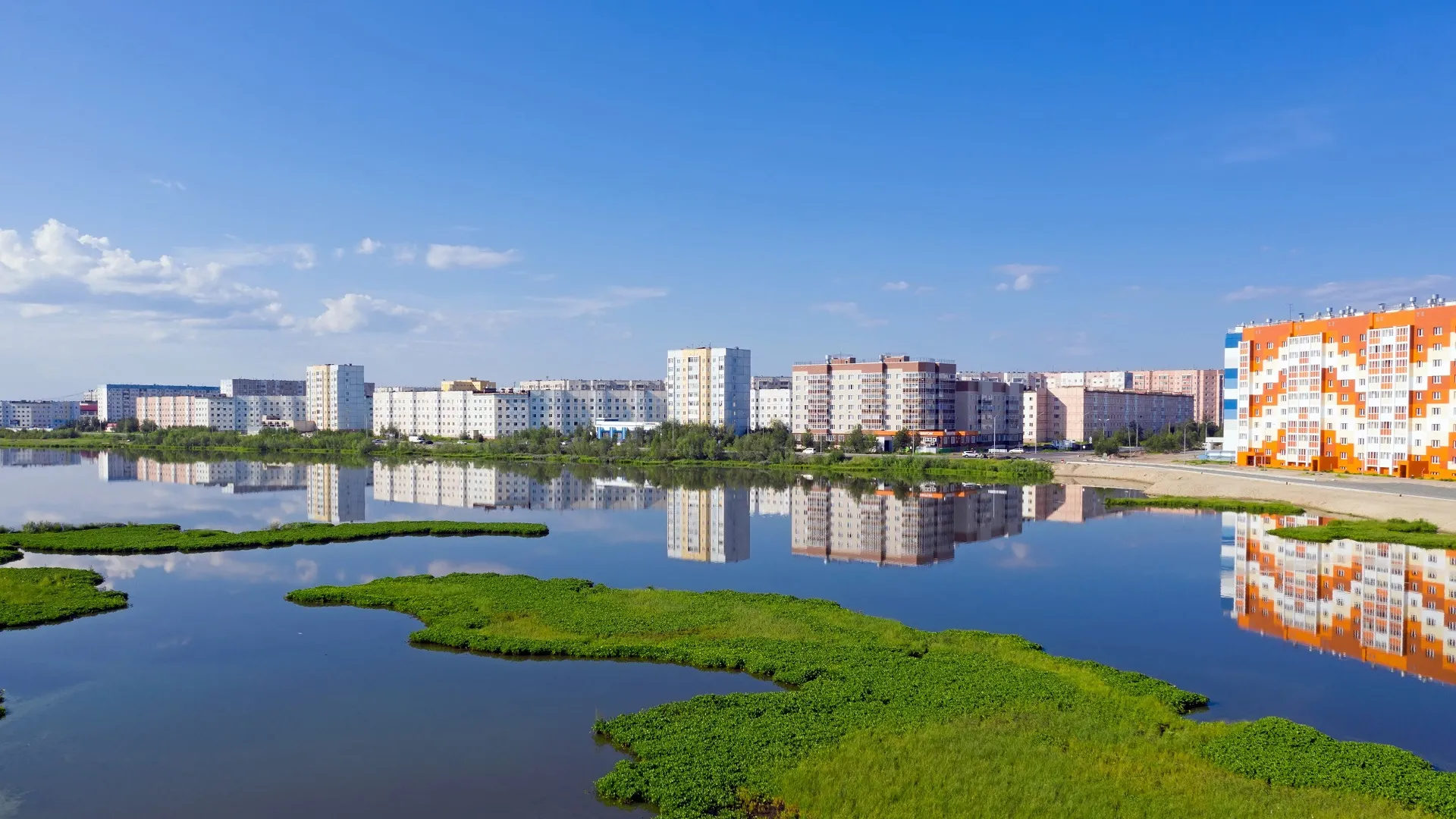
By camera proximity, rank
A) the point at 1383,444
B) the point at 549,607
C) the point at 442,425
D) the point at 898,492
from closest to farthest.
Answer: the point at 549,607 < the point at 1383,444 < the point at 898,492 < the point at 442,425

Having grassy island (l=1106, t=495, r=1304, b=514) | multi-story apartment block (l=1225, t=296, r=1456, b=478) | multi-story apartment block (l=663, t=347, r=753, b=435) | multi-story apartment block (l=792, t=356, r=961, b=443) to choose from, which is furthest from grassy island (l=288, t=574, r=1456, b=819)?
multi-story apartment block (l=663, t=347, r=753, b=435)

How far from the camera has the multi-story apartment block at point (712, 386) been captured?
9275 centimetres

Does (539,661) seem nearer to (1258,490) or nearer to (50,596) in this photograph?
(50,596)

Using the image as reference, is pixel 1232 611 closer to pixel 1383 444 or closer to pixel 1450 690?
pixel 1450 690

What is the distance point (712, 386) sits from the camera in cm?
9325

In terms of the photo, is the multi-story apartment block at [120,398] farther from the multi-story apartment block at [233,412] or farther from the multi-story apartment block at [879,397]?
the multi-story apartment block at [879,397]

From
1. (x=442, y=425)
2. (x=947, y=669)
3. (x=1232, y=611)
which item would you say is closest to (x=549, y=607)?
(x=947, y=669)

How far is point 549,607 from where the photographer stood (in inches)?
843

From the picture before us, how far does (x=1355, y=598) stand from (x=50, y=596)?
1292 inches

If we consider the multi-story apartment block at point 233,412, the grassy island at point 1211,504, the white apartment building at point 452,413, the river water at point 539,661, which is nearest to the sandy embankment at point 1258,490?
the grassy island at point 1211,504

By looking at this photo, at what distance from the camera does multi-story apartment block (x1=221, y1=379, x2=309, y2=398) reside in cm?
15950

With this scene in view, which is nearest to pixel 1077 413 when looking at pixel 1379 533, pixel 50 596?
pixel 1379 533

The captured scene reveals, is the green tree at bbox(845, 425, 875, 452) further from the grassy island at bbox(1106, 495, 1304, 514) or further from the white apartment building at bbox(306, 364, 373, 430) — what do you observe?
the white apartment building at bbox(306, 364, 373, 430)

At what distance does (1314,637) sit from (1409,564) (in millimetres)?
10510
